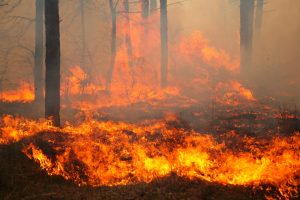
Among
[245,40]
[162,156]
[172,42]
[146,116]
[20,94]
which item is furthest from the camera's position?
[172,42]

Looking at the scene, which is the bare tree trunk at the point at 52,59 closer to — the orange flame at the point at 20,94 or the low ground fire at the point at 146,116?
the low ground fire at the point at 146,116

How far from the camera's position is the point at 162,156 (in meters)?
9.09

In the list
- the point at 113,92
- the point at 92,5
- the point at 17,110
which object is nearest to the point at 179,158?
the point at 17,110

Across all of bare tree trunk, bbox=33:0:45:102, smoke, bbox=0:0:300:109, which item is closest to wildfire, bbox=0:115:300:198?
bare tree trunk, bbox=33:0:45:102

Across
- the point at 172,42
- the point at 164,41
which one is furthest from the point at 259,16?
the point at 164,41

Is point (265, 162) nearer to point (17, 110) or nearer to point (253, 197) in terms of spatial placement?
point (253, 197)

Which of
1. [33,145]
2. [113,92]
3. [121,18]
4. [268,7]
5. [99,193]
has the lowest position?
[99,193]

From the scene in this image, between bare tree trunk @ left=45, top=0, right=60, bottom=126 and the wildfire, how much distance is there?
89 centimetres

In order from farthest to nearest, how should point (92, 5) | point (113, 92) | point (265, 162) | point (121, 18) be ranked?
point (92, 5)
point (121, 18)
point (113, 92)
point (265, 162)

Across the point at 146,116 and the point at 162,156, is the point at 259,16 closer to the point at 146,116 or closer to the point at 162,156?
the point at 146,116

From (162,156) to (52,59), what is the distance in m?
5.72

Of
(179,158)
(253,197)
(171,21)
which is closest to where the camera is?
(253,197)

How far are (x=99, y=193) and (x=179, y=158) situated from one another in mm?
2694

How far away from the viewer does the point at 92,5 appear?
31.9 m
